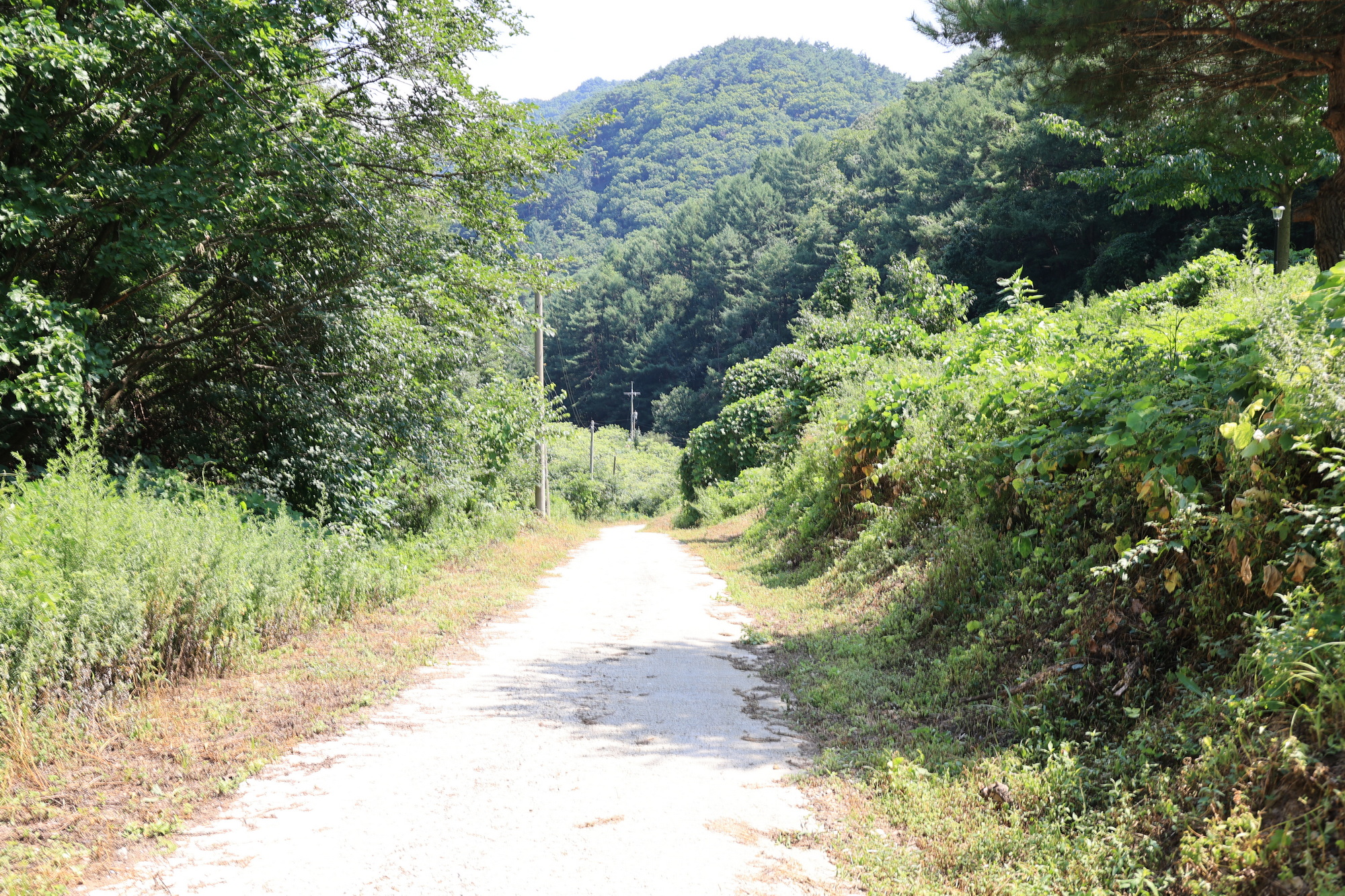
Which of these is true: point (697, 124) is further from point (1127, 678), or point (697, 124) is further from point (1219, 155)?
point (1127, 678)

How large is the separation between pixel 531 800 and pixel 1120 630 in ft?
11.5

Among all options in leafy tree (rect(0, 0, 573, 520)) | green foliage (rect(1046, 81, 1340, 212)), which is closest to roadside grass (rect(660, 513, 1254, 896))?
green foliage (rect(1046, 81, 1340, 212))

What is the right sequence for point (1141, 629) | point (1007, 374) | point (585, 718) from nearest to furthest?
point (1141, 629) < point (585, 718) < point (1007, 374)

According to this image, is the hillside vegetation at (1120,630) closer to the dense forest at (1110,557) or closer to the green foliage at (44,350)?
the dense forest at (1110,557)

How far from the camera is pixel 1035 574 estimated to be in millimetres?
6055

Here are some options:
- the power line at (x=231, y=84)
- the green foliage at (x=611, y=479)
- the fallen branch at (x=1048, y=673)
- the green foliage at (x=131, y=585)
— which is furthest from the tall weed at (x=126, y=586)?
the green foliage at (x=611, y=479)

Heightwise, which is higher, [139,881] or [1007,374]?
[1007,374]

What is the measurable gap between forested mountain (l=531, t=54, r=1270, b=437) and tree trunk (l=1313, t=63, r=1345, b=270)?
2.48 meters

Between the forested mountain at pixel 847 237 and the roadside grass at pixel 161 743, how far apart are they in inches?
311

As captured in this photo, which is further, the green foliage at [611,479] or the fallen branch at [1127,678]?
the green foliage at [611,479]

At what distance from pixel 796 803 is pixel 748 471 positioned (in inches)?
870

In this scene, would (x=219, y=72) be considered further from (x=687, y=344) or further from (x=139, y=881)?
(x=687, y=344)

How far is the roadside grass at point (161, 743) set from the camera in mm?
3551

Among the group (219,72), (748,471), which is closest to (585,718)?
(219,72)
